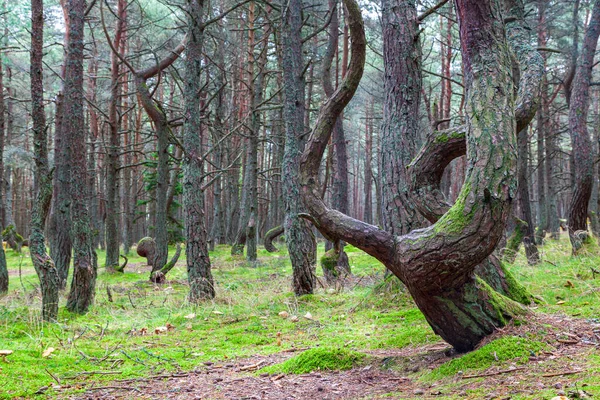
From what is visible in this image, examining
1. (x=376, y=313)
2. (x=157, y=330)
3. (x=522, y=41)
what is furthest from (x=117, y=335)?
(x=522, y=41)

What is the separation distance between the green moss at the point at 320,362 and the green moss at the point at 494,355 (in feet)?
2.68

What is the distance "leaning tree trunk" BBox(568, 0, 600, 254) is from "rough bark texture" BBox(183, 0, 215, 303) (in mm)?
6644

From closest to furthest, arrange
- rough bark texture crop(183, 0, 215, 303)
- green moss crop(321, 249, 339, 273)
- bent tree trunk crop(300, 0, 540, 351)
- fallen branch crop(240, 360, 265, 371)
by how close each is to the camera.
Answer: bent tree trunk crop(300, 0, 540, 351) → fallen branch crop(240, 360, 265, 371) → rough bark texture crop(183, 0, 215, 303) → green moss crop(321, 249, 339, 273)

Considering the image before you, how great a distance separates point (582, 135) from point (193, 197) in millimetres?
7354

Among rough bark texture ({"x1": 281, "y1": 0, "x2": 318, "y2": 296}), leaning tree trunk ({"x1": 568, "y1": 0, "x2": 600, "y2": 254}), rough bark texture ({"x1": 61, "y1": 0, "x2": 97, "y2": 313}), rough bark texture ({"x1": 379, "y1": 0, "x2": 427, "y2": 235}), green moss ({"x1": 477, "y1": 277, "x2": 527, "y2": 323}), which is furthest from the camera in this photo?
leaning tree trunk ({"x1": 568, "y1": 0, "x2": 600, "y2": 254})

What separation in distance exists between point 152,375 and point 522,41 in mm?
4747

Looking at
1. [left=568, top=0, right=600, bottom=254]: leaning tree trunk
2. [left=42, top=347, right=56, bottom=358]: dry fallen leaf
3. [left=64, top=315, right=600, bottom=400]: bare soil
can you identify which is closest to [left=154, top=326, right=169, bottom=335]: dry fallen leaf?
[left=42, top=347, right=56, bottom=358]: dry fallen leaf

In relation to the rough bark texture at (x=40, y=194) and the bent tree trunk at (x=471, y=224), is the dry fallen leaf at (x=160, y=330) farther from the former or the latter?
the bent tree trunk at (x=471, y=224)

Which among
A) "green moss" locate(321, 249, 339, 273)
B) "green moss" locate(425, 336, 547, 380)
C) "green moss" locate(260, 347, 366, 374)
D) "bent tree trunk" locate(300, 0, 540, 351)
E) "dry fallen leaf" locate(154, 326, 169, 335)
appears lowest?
"dry fallen leaf" locate(154, 326, 169, 335)

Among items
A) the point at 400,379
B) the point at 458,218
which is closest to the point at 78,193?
the point at 400,379

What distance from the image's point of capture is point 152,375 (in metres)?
3.95

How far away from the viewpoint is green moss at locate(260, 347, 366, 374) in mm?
3689

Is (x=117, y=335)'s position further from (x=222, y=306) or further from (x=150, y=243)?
(x=150, y=243)

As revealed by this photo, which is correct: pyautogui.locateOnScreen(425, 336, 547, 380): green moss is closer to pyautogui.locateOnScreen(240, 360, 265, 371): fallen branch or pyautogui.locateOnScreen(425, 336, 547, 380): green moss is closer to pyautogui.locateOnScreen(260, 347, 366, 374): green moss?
pyautogui.locateOnScreen(260, 347, 366, 374): green moss
